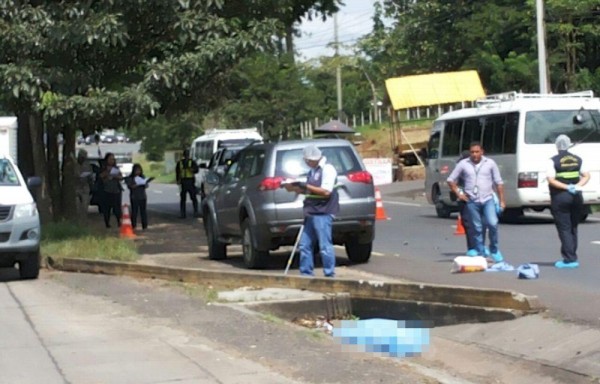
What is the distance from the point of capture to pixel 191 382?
817 centimetres

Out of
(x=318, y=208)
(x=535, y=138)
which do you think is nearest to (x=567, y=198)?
(x=318, y=208)

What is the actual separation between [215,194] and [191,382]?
32.7 ft

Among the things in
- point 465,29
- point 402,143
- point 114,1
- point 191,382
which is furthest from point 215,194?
point 465,29

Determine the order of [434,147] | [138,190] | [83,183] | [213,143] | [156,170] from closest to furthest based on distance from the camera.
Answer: [138,190]
[434,147]
[83,183]
[213,143]
[156,170]

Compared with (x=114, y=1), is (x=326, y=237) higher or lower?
lower

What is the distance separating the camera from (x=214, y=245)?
1817 cm

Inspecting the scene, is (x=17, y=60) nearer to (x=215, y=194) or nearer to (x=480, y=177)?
(x=215, y=194)

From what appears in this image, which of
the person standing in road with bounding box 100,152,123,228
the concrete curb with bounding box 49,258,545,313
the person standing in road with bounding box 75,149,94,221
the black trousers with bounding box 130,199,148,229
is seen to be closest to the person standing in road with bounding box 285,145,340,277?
the concrete curb with bounding box 49,258,545,313

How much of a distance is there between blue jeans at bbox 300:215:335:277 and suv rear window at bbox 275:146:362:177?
1736 mm

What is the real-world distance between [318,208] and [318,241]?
43 cm

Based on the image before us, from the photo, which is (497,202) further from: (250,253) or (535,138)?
(535,138)

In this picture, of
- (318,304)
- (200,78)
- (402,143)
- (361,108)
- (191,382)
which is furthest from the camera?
(361,108)

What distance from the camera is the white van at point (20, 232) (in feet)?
51.0

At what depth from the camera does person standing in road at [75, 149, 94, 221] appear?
1040 inches
